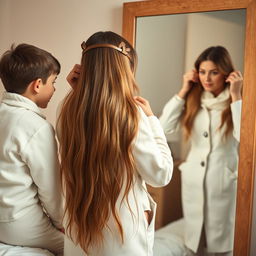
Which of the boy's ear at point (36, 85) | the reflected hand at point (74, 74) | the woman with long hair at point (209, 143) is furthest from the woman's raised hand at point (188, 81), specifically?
the boy's ear at point (36, 85)

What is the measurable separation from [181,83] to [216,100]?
18cm

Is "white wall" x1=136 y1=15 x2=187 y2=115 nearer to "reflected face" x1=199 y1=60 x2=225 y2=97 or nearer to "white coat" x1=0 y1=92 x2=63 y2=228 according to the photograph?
"reflected face" x1=199 y1=60 x2=225 y2=97

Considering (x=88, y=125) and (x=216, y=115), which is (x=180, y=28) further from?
(x=88, y=125)

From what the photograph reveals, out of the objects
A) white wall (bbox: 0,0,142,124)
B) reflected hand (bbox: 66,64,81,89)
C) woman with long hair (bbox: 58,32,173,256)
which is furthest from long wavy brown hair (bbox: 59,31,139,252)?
white wall (bbox: 0,0,142,124)

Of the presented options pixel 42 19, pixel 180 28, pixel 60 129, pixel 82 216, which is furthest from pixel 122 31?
pixel 82 216

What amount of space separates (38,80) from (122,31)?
645 mm

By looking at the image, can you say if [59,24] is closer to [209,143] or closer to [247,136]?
[209,143]

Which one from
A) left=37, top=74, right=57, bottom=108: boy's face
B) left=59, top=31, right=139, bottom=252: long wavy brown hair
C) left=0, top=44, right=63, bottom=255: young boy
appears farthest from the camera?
left=37, top=74, right=57, bottom=108: boy's face

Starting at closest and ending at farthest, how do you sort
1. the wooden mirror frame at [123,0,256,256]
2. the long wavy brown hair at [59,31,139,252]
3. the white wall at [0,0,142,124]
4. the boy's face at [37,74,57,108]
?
the long wavy brown hair at [59,31,139,252] < the boy's face at [37,74,57,108] < the wooden mirror frame at [123,0,256,256] < the white wall at [0,0,142,124]

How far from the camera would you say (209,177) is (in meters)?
1.65

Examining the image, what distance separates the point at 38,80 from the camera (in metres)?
1.34

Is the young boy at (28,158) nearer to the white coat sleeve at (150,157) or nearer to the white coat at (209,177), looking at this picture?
the white coat sleeve at (150,157)

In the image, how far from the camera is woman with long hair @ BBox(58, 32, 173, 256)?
1.15 metres

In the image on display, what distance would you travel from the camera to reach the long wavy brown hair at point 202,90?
1.57 m
